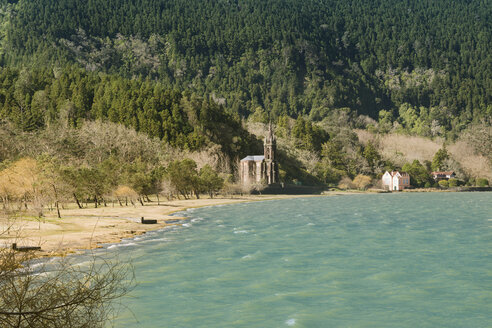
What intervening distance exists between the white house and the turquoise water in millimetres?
145283

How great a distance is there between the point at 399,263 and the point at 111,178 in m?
61.3

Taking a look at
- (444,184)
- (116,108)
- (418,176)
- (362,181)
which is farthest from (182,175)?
(444,184)

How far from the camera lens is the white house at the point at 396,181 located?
18720 centimetres

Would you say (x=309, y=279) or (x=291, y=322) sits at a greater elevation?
(x=309, y=279)

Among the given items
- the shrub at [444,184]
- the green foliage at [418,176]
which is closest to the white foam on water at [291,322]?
the shrub at [444,184]

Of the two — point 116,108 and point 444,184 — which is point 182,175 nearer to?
point 116,108

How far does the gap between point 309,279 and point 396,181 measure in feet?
567

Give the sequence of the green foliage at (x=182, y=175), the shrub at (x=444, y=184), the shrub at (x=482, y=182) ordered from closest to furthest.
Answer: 1. the green foliage at (x=182, y=175)
2. the shrub at (x=482, y=182)
3. the shrub at (x=444, y=184)

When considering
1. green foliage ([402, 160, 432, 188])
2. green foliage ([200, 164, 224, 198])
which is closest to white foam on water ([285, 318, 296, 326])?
green foliage ([200, 164, 224, 198])

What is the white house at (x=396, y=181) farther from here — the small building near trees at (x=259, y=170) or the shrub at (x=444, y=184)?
the small building near trees at (x=259, y=170)

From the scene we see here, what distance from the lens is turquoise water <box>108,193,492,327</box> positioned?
1991cm

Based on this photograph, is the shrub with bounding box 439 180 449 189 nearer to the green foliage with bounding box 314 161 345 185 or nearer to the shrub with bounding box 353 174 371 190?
the shrub with bounding box 353 174 371 190

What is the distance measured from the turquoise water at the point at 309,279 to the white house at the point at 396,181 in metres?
145

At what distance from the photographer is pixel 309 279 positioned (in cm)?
2666
